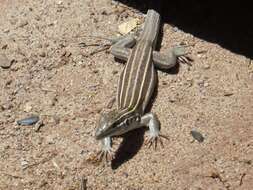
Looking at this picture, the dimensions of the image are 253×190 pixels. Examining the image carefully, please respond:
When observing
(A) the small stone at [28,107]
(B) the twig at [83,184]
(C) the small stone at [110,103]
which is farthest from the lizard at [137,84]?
(A) the small stone at [28,107]

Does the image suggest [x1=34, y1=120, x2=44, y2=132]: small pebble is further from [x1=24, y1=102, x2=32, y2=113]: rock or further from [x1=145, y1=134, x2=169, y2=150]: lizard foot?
[x1=145, y1=134, x2=169, y2=150]: lizard foot

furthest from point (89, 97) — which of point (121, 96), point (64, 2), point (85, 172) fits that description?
point (64, 2)

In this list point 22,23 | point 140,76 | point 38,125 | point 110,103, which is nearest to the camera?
point 38,125

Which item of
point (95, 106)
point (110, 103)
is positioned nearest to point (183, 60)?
point (110, 103)

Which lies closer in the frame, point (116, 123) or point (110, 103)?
point (116, 123)

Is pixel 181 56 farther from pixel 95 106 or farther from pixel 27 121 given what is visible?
pixel 27 121

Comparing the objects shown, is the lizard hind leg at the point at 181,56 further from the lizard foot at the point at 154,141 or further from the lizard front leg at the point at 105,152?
the lizard front leg at the point at 105,152

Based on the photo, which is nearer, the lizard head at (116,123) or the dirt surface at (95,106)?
the lizard head at (116,123)
